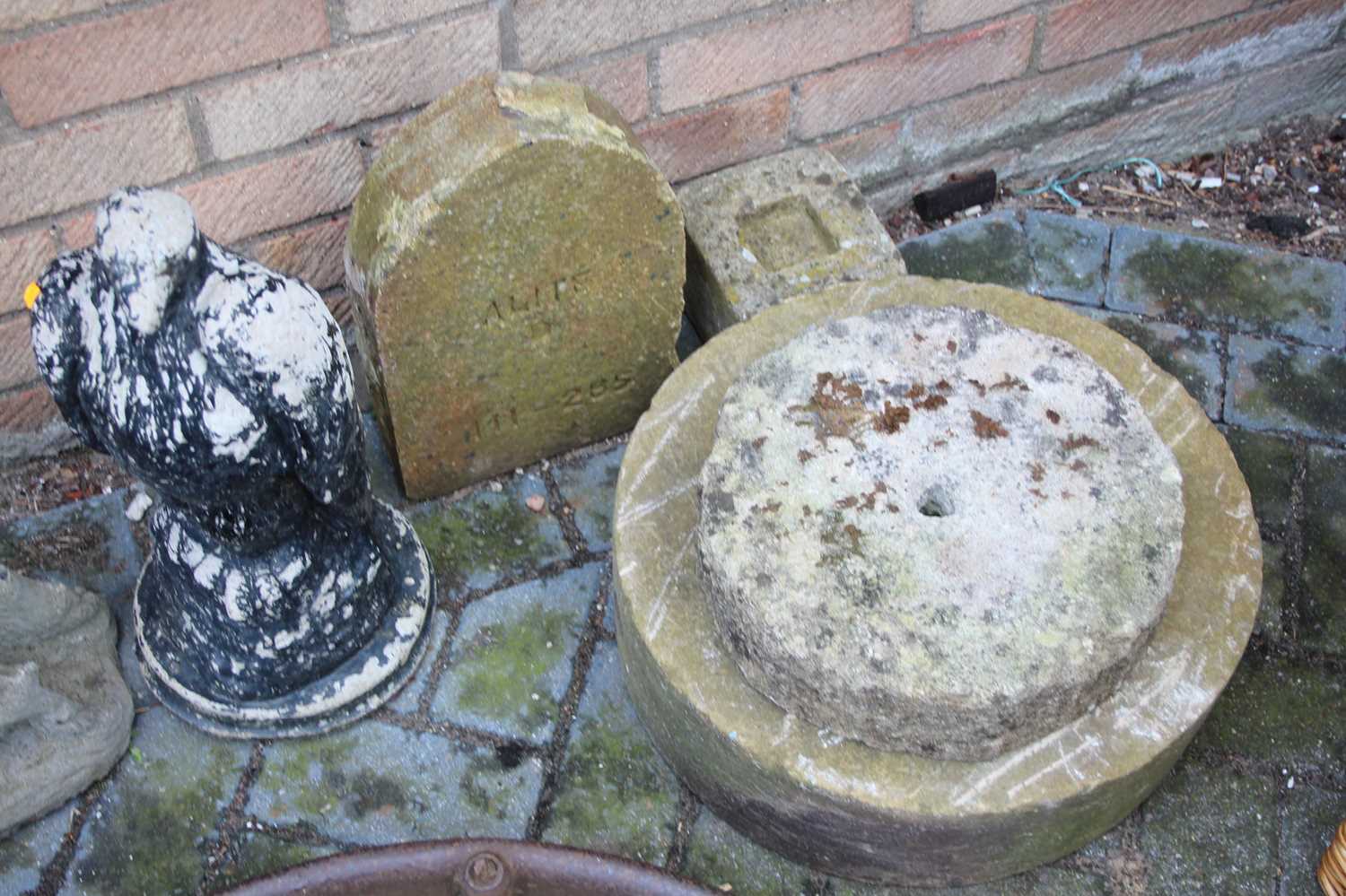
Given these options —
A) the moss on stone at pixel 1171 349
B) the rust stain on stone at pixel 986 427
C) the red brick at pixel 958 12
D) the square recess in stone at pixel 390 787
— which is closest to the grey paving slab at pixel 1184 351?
the moss on stone at pixel 1171 349

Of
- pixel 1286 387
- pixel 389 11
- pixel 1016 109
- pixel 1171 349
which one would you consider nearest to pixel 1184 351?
pixel 1171 349

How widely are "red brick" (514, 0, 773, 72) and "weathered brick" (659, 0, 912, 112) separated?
7cm

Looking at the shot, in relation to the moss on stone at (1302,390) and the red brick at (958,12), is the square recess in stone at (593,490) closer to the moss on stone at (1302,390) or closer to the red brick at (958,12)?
the red brick at (958,12)

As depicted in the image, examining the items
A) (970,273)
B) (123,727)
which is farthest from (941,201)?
(123,727)

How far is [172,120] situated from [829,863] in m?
2.08

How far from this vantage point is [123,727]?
8.80 feet

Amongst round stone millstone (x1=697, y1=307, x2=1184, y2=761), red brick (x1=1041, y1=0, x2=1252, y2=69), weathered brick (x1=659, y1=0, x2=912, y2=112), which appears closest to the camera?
round stone millstone (x1=697, y1=307, x2=1184, y2=761)

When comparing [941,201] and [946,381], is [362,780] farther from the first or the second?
[941,201]

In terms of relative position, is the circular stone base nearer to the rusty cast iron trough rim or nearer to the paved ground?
the paved ground

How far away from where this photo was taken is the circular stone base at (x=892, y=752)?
225 cm

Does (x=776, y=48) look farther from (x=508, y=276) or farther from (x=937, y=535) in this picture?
(x=937, y=535)

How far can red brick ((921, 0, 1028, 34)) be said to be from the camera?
345 cm

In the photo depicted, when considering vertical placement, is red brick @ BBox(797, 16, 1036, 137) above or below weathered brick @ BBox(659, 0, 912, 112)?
below

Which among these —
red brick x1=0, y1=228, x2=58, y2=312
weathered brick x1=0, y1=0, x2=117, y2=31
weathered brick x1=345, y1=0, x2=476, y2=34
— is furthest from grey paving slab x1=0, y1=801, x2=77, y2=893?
weathered brick x1=345, y1=0, x2=476, y2=34
